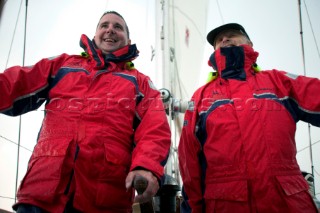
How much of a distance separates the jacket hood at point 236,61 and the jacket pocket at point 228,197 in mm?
638

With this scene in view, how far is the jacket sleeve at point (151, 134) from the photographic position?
116 cm

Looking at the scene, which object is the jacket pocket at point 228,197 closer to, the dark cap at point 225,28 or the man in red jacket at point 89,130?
the man in red jacket at point 89,130

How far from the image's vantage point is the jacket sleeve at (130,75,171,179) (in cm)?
116

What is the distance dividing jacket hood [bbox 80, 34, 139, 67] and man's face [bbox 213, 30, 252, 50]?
64 centimetres

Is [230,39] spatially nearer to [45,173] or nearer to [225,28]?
[225,28]

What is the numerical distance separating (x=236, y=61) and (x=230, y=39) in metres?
0.29

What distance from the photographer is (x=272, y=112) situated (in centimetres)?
151

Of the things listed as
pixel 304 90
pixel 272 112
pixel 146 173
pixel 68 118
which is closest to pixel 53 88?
pixel 68 118

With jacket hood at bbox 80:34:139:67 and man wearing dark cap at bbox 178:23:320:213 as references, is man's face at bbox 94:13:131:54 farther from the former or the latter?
man wearing dark cap at bbox 178:23:320:213

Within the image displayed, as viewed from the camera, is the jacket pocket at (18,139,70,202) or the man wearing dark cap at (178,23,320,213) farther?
the man wearing dark cap at (178,23,320,213)

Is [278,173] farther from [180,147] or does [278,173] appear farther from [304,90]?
[180,147]

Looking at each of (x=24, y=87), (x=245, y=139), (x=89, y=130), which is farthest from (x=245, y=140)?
(x=24, y=87)

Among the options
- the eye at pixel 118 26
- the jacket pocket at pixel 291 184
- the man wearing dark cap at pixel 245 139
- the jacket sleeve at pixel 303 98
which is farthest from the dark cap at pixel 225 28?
the jacket pocket at pixel 291 184

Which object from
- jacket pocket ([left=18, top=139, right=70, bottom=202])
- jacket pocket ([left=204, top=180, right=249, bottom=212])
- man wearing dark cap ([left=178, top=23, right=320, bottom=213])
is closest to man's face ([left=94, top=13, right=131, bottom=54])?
man wearing dark cap ([left=178, top=23, right=320, bottom=213])
